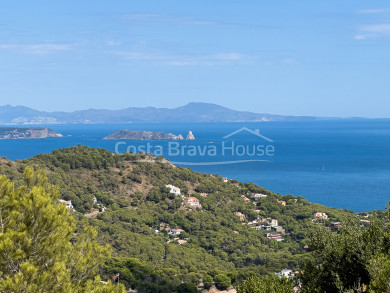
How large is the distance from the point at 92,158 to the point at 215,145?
80.2m

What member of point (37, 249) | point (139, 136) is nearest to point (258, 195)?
point (37, 249)

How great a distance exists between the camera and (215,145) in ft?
386

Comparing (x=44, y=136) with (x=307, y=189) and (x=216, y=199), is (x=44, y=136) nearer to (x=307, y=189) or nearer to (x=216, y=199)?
(x=307, y=189)

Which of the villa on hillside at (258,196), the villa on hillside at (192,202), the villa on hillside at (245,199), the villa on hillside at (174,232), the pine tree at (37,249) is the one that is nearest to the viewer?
the pine tree at (37,249)

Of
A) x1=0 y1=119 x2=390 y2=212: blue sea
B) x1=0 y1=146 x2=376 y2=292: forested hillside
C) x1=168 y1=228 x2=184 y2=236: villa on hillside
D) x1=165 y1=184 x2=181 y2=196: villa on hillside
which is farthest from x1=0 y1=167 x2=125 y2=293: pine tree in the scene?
x1=0 y1=119 x2=390 y2=212: blue sea

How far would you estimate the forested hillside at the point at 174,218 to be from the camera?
24656 mm

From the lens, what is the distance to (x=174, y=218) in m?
34.2

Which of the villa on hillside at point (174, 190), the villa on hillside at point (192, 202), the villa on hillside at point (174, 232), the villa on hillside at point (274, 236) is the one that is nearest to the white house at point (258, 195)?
the villa on hillside at point (192, 202)

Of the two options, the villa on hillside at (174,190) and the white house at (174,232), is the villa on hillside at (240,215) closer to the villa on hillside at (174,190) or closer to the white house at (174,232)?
the villa on hillside at (174,190)

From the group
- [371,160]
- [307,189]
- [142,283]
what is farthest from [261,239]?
[371,160]

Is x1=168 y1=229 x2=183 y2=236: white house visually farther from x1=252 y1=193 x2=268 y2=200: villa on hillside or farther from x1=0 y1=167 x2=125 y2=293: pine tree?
x1=0 y1=167 x2=125 y2=293: pine tree

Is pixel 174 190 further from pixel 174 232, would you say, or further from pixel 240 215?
pixel 174 232

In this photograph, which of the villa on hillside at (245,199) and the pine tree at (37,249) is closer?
the pine tree at (37,249)

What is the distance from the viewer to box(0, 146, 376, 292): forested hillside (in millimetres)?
24656
